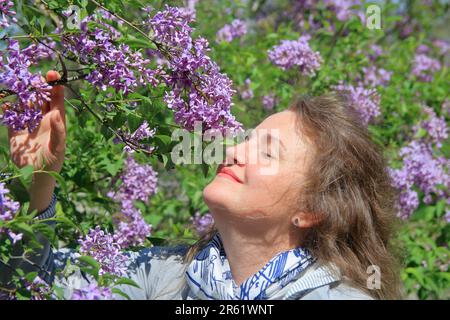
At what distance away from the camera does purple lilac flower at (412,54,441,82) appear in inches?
149

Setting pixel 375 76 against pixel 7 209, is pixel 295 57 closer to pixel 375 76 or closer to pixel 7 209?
pixel 375 76

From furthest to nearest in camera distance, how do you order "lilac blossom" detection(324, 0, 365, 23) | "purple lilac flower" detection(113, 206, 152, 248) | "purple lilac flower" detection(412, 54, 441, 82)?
"lilac blossom" detection(324, 0, 365, 23) → "purple lilac flower" detection(412, 54, 441, 82) → "purple lilac flower" detection(113, 206, 152, 248)

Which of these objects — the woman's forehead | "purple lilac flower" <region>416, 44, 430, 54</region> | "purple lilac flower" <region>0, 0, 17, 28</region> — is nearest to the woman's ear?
the woman's forehead

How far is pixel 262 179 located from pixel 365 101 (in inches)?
48.9

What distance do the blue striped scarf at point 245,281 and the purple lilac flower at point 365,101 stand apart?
1174 millimetres

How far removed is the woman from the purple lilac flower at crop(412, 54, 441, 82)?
1.94 metres

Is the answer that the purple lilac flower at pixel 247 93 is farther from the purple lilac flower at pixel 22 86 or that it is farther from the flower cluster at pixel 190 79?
the purple lilac flower at pixel 22 86

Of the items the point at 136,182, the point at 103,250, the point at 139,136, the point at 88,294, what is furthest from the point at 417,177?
the point at 88,294

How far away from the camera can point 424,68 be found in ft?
12.5

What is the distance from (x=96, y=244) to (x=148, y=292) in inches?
15.6

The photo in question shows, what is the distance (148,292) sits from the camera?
1940mm

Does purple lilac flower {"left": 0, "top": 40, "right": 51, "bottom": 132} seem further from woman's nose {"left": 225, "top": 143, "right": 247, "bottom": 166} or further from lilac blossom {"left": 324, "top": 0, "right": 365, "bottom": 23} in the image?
lilac blossom {"left": 324, "top": 0, "right": 365, "bottom": 23}
